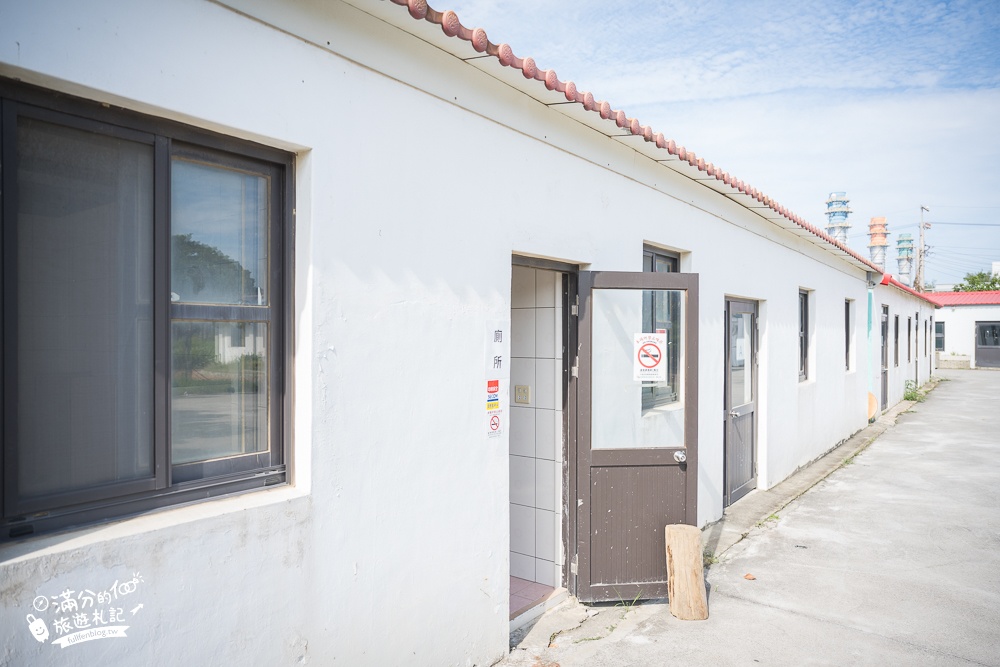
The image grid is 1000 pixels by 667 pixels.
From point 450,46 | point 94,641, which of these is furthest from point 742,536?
point 94,641

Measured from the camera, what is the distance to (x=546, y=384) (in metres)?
5.03

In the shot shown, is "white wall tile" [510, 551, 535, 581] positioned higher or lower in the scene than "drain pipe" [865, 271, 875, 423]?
lower

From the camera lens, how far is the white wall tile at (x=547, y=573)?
16.4 ft

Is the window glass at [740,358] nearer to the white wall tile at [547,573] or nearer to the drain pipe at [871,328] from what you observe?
the white wall tile at [547,573]

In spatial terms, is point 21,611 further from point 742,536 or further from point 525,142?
point 742,536

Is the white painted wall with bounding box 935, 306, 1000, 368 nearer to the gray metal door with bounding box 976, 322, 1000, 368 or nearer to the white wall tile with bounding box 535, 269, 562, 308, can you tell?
the gray metal door with bounding box 976, 322, 1000, 368

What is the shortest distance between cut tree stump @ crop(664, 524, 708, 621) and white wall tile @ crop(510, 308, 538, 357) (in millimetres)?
1642

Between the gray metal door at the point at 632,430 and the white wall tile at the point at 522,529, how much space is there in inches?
18.8

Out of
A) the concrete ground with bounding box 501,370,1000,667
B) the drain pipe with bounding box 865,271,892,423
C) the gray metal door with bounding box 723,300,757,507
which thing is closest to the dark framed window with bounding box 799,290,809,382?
the concrete ground with bounding box 501,370,1000,667

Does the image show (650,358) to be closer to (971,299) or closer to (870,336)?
(870,336)

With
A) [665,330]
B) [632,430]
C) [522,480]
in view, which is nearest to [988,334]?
[665,330]

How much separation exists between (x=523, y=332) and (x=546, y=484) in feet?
3.70

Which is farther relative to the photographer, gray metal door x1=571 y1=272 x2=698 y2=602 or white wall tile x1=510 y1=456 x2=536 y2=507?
white wall tile x1=510 y1=456 x2=536 y2=507

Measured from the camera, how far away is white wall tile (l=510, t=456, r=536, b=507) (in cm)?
517
